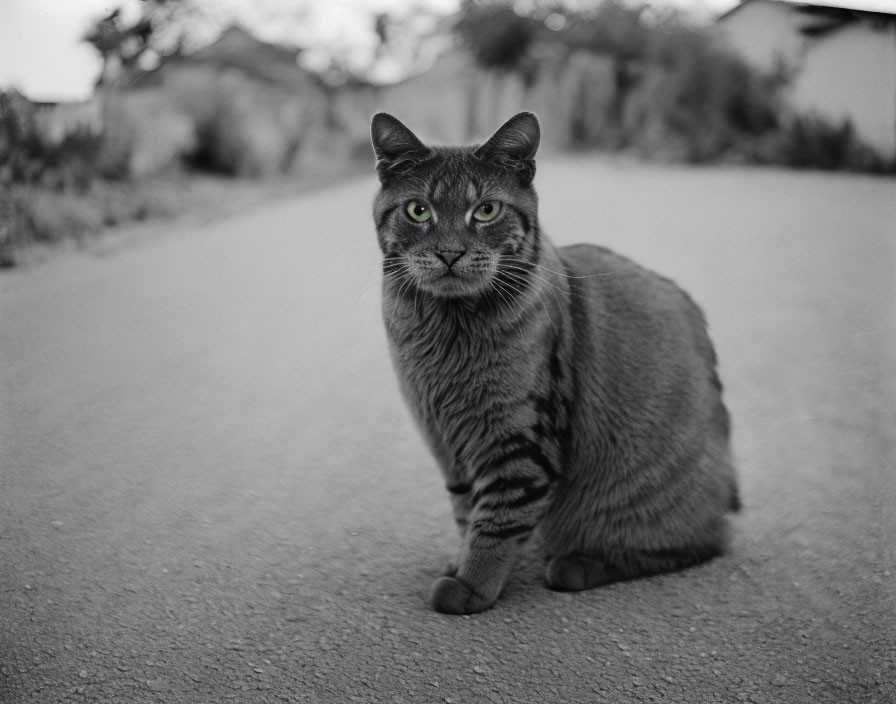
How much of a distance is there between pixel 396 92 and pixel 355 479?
3.69 ft

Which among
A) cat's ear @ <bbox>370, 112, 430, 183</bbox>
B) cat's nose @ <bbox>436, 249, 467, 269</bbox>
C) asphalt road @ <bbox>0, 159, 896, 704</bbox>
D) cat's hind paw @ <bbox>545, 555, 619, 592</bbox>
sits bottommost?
cat's hind paw @ <bbox>545, 555, 619, 592</bbox>

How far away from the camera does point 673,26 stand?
2305 millimetres

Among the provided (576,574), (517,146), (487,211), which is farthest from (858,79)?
(576,574)

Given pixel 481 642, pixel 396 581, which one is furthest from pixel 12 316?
pixel 481 642

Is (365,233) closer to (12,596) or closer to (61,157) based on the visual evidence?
(61,157)

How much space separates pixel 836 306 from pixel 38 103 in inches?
91.1

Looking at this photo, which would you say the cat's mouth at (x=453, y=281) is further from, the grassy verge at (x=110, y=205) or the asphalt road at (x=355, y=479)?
the grassy verge at (x=110, y=205)

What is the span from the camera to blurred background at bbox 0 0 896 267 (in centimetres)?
181

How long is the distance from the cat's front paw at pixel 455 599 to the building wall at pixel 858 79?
1684mm

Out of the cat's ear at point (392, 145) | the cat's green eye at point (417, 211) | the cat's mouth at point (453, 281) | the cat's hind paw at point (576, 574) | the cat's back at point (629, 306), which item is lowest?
the cat's hind paw at point (576, 574)

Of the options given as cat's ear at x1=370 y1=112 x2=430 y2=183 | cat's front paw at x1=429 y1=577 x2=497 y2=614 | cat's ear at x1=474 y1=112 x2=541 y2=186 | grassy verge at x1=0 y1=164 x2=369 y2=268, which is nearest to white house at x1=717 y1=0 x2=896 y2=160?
cat's ear at x1=474 y1=112 x2=541 y2=186

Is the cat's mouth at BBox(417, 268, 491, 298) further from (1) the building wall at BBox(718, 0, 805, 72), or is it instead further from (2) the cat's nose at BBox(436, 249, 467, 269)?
(1) the building wall at BBox(718, 0, 805, 72)

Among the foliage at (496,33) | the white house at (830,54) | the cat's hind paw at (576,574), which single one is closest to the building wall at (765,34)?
the white house at (830,54)

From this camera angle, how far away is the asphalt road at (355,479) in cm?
143
